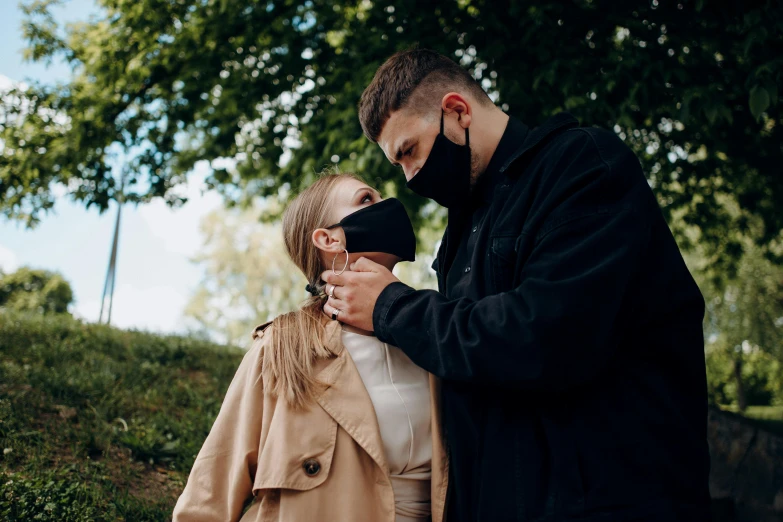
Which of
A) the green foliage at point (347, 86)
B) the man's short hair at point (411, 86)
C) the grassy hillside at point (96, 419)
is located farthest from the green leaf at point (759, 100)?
the grassy hillside at point (96, 419)

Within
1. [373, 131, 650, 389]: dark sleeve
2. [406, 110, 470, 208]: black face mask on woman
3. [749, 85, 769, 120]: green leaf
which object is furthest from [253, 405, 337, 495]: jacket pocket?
[749, 85, 769, 120]: green leaf

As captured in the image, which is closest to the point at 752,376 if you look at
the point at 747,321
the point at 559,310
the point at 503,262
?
the point at 747,321

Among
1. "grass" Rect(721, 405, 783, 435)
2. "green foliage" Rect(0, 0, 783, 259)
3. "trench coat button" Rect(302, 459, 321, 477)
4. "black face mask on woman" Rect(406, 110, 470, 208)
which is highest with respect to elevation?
"green foliage" Rect(0, 0, 783, 259)

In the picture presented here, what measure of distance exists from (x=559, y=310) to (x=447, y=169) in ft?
3.37

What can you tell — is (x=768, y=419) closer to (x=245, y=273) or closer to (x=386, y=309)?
(x=386, y=309)

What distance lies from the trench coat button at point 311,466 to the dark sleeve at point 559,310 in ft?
1.91

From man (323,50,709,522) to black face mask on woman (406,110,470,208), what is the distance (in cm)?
35

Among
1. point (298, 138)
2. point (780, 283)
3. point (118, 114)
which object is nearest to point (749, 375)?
point (780, 283)

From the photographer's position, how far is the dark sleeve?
1.82 meters

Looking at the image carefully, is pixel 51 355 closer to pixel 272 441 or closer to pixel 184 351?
pixel 184 351

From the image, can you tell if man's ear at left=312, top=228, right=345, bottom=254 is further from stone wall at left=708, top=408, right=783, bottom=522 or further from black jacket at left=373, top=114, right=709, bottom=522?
stone wall at left=708, top=408, right=783, bottom=522

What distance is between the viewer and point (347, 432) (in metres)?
2.30

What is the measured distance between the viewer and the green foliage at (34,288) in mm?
20797

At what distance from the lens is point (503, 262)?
7.16ft
